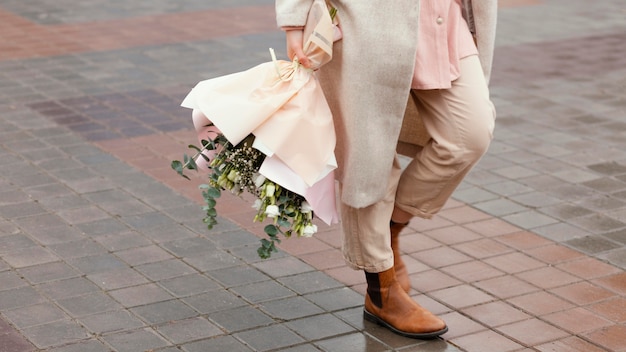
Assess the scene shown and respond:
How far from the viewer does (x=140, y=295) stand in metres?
4.28

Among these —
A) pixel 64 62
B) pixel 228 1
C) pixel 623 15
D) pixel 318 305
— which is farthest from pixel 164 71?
pixel 623 15

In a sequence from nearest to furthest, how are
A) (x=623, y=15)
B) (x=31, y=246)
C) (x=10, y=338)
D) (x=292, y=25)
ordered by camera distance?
(x=292, y=25)
(x=10, y=338)
(x=31, y=246)
(x=623, y=15)

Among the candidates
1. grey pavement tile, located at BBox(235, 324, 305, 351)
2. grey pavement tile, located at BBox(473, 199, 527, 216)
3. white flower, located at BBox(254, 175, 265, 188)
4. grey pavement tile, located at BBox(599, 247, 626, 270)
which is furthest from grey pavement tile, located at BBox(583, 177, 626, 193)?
white flower, located at BBox(254, 175, 265, 188)

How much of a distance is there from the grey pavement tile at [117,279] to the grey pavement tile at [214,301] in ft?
0.98

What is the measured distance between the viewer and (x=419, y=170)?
12.9 feet

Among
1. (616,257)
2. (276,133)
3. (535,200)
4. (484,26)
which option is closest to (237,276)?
(276,133)

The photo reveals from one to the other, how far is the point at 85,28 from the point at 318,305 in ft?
20.6

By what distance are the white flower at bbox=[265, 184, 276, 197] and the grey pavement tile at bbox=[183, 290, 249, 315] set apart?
86 cm

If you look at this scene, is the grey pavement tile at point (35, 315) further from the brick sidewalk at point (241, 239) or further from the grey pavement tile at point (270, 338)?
the grey pavement tile at point (270, 338)

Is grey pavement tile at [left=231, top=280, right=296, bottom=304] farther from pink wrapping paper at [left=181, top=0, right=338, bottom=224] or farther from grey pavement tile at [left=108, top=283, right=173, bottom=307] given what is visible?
pink wrapping paper at [left=181, top=0, right=338, bottom=224]

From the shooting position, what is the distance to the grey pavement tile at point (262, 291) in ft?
14.1

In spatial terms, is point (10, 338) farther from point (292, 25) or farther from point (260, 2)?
point (260, 2)

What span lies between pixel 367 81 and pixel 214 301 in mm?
1244

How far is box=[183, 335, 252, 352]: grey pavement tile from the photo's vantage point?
3811mm
